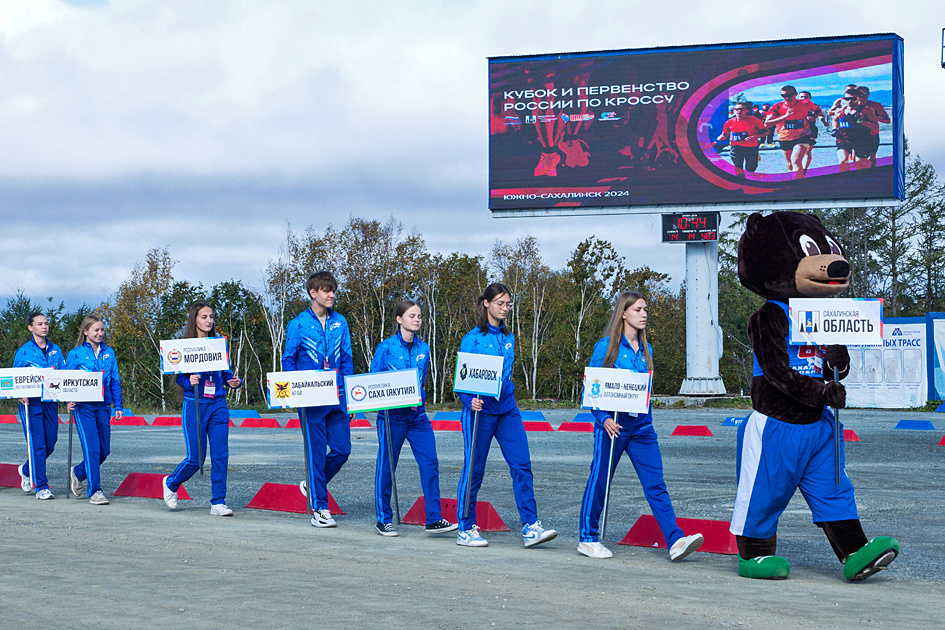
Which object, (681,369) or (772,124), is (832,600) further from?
(681,369)

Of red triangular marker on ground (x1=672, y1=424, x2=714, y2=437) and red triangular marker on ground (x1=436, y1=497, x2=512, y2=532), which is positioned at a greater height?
red triangular marker on ground (x1=436, y1=497, x2=512, y2=532)

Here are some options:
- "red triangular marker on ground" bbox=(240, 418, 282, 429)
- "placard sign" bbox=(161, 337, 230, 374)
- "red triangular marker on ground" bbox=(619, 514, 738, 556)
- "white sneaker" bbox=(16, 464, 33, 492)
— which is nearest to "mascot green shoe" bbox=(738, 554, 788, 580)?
"red triangular marker on ground" bbox=(619, 514, 738, 556)

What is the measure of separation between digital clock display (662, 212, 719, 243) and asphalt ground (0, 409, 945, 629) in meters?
19.0

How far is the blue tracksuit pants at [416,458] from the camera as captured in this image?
27.5 feet

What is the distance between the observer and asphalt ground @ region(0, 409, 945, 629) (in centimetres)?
536

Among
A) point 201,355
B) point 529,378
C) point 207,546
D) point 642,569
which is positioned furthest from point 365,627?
point 529,378

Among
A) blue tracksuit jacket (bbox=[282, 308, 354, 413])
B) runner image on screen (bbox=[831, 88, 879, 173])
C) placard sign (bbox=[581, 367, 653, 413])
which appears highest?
runner image on screen (bbox=[831, 88, 879, 173])

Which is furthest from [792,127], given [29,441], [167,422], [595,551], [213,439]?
[595,551]

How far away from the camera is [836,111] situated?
2842cm

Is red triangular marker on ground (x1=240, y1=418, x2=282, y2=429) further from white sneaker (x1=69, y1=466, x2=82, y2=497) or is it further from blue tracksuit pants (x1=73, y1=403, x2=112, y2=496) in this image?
blue tracksuit pants (x1=73, y1=403, x2=112, y2=496)

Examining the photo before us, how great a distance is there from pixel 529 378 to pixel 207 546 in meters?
40.5

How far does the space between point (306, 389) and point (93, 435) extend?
130 inches

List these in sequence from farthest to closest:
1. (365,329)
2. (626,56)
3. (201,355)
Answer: (365,329) < (626,56) < (201,355)

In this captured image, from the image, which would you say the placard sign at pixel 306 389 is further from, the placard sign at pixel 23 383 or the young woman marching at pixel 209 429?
the placard sign at pixel 23 383
